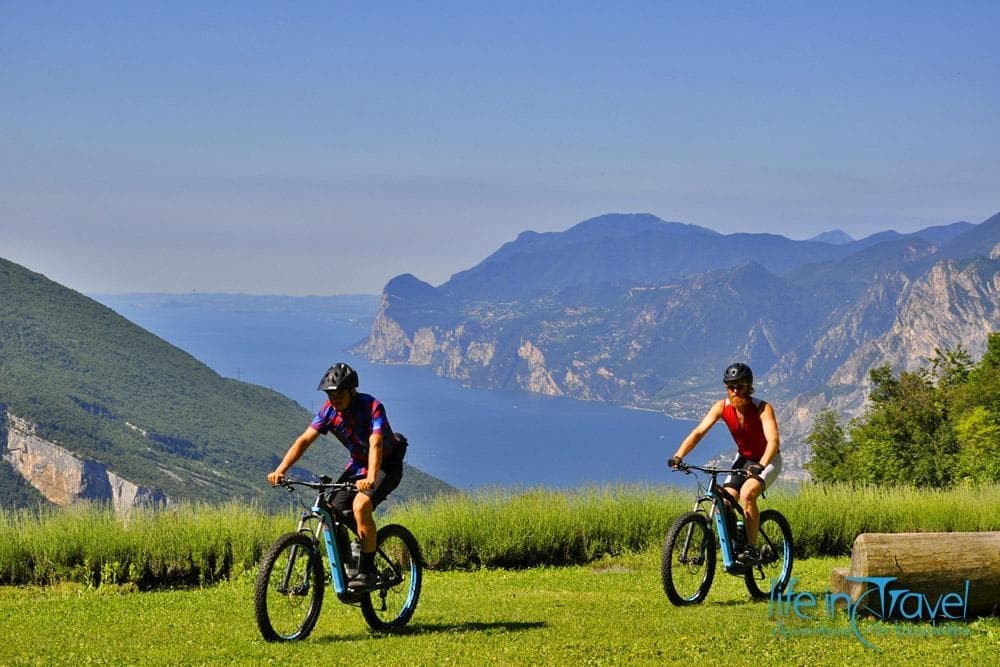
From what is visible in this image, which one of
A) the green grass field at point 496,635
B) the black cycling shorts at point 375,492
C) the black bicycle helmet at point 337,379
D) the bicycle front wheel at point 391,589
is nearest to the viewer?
the green grass field at point 496,635

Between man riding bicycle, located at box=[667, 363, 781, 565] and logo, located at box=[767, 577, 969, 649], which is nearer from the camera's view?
logo, located at box=[767, 577, 969, 649]

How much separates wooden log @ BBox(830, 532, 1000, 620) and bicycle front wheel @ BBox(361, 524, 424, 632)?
367cm

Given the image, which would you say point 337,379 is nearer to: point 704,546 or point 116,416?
point 704,546

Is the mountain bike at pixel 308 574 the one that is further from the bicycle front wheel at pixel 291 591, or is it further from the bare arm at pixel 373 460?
the bare arm at pixel 373 460

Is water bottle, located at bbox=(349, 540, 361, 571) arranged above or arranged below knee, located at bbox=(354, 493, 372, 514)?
below

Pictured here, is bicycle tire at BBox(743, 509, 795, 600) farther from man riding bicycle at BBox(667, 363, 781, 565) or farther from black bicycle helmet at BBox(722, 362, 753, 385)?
black bicycle helmet at BBox(722, 362, 753, 385)

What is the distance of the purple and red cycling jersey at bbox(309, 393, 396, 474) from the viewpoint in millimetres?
8906

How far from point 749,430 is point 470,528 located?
20.6ft

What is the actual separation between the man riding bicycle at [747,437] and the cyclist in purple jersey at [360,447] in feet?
8.54

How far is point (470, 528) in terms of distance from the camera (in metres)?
15.6

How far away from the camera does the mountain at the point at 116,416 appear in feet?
427

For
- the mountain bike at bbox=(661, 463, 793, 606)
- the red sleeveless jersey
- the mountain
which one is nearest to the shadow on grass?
the mountain bike at bbox=(661, 463, 793, 606)

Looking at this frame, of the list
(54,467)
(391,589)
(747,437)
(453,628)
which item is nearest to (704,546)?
(747,437)

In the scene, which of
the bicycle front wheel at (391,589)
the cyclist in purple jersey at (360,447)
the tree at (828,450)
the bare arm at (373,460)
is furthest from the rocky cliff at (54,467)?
the bare arm at (373,460)
